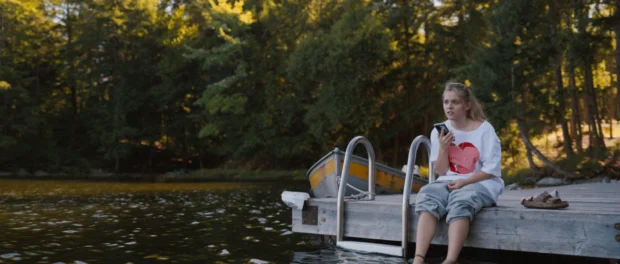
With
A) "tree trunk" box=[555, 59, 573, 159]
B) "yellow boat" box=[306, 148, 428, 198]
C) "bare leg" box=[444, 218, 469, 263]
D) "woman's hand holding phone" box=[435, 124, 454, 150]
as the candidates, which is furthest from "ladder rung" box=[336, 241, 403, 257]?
"tree trunk" box=[555, 59, 573, 159]

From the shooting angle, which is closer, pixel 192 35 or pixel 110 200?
pixel 110 200

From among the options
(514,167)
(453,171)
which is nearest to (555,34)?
(514,167)

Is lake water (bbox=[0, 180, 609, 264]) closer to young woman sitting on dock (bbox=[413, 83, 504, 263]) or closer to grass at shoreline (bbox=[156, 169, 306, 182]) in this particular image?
young woman sitting on dock (bbox=[413, 83, 504, 263])

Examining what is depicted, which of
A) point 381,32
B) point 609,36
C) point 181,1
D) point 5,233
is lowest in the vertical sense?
point 5,233

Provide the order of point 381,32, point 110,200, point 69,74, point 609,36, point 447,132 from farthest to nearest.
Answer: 1. point 69,74
2. point 381,32
3. point 609,36
4. point 110,200
5. point 447,132

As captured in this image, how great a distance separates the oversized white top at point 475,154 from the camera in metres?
6.47

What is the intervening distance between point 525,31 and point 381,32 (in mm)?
11124

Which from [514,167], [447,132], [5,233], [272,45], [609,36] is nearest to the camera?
[447,132]

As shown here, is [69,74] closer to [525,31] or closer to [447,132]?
[525,31]

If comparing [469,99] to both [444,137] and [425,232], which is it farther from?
[425,232]

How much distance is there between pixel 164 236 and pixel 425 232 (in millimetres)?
5002

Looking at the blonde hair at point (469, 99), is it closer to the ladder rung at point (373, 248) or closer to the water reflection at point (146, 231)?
the ladder rung at point (373, 248)

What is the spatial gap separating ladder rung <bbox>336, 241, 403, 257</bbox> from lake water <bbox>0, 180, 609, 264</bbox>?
0.14 m

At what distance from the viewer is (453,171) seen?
6691 mm
